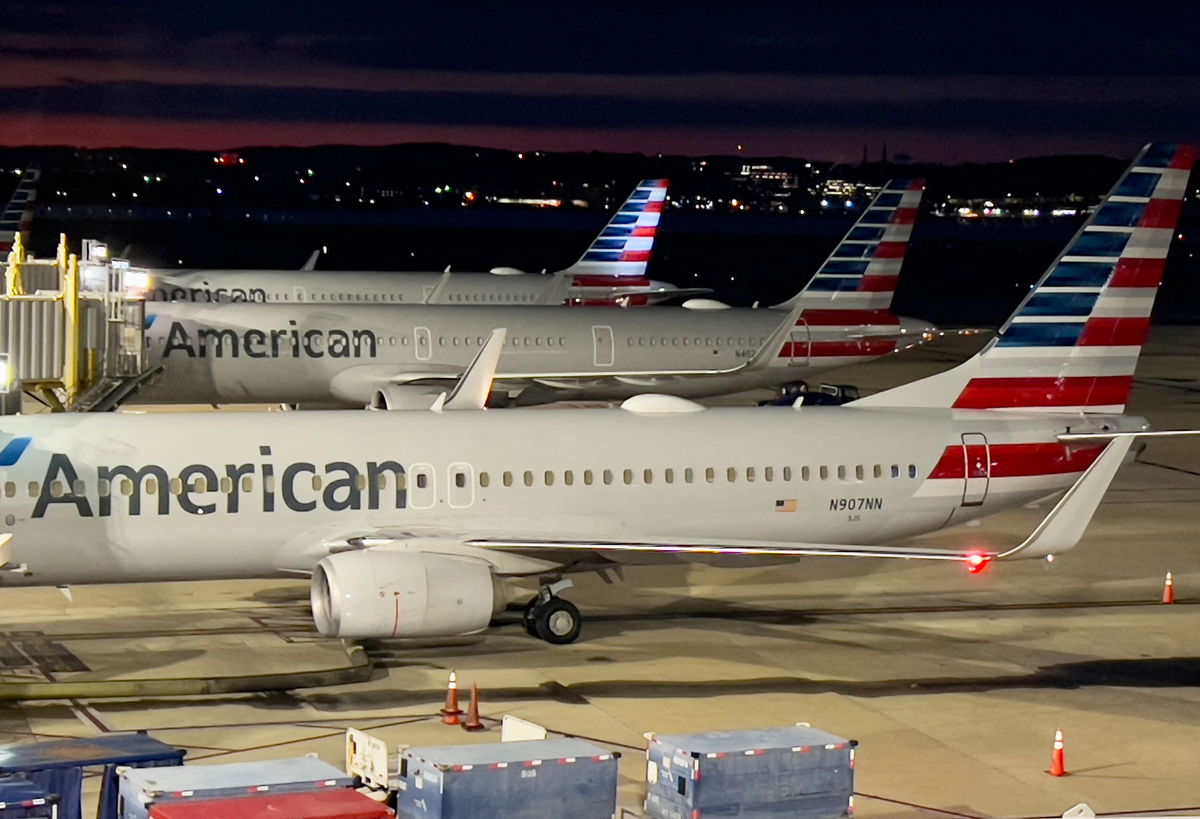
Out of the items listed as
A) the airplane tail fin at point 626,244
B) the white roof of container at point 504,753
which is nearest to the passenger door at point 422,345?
the airplane tail fin at point 626,244

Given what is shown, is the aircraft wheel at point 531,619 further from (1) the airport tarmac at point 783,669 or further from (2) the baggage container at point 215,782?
(2) the baggage container at point 215,782

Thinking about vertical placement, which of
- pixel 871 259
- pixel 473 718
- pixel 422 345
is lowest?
pixel 473 718

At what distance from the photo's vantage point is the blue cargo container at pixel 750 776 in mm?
17641

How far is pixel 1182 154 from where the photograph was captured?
101 feet

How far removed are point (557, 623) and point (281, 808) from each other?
11.4m

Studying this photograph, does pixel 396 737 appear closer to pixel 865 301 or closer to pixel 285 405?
pixel 285 405

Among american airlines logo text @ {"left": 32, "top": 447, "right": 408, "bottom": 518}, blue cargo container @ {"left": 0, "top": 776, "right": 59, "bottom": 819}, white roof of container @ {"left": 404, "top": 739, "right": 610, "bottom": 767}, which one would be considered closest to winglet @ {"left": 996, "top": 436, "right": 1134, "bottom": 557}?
american airlines logo text @ {"left": 32, "top": 447, "right": 408, "bottom": 518}

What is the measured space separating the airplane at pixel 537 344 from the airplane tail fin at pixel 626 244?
14286mm

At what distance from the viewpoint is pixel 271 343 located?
152 feet

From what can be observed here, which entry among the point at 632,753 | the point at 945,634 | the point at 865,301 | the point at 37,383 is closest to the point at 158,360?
the point at 37,383

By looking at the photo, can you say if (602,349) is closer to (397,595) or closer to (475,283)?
(475,283)

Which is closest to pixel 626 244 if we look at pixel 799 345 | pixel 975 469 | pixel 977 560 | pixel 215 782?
pixel 799 345

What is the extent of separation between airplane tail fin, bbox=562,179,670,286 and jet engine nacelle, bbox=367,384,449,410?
23.5 metres

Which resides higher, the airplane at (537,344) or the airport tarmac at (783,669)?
the airplane at (537,344)
